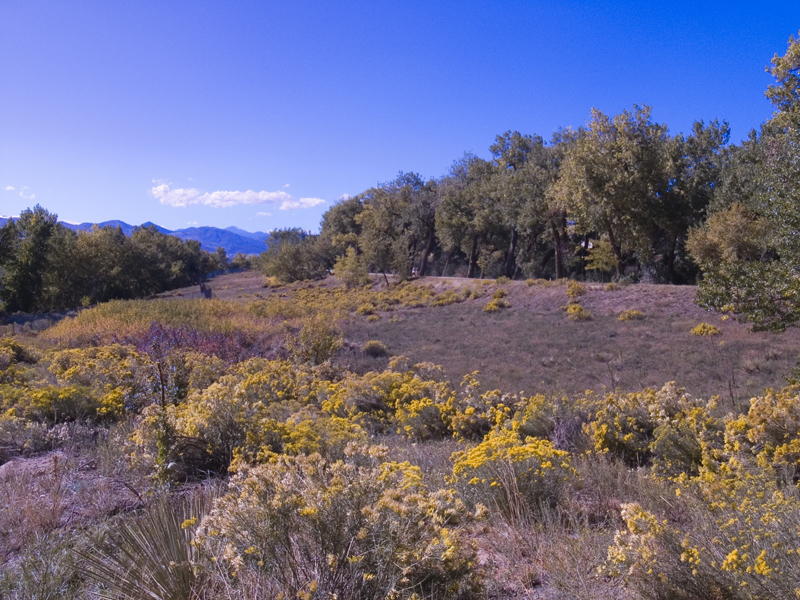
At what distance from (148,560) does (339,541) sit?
36.5 inches

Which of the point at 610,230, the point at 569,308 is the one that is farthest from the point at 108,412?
the point at 610,230

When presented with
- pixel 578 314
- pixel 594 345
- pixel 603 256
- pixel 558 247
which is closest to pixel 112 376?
pixel 594 345

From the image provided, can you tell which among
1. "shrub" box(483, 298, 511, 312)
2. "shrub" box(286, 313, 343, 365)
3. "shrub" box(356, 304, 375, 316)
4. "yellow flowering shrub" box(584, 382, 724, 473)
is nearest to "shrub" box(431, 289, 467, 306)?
"shrub" box(483, 298, 511, 312)

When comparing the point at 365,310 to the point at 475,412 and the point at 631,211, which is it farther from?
the point at 475,412

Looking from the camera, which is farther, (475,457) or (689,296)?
(689,296)

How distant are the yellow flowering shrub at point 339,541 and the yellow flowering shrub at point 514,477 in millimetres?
1089

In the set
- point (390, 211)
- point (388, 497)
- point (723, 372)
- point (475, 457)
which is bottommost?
point (723, 372)

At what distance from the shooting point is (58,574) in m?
2.54

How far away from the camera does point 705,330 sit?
16141mm

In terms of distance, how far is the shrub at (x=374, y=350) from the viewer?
16.3 m

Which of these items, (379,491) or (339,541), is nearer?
(339,541)

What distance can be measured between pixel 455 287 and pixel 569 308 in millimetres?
9723

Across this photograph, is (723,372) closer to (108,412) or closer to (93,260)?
(108,412)

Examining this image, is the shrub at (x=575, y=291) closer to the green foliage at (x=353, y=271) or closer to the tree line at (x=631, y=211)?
the tree line at (x=631, y=211)
